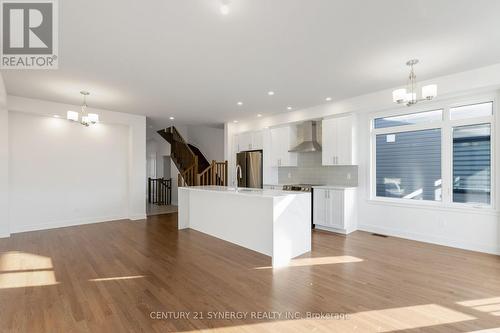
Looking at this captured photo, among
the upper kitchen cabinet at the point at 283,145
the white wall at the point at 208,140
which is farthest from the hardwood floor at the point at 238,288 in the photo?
the white wall at the point at 208,140

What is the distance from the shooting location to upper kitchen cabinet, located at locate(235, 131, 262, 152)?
7.67m

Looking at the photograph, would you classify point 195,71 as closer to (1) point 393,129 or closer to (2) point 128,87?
(2) point 128,87

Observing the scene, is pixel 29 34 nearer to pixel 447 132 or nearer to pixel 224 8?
pixel 224 8

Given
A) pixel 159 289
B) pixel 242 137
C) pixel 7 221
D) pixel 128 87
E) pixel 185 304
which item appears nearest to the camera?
pixel 185 304

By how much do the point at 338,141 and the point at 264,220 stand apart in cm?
296

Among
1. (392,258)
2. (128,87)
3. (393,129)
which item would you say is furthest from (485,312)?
(128,87)

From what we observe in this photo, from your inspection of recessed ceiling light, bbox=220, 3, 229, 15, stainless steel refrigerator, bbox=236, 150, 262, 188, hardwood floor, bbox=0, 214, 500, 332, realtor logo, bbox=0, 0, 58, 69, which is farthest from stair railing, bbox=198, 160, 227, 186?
recessed ceiling light, bbox=220, 3, 229, 15

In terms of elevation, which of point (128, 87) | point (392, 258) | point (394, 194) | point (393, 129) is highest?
point (128, 87)

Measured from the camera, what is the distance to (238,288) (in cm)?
283

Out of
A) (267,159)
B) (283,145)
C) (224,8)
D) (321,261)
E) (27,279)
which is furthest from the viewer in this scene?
(267,159)

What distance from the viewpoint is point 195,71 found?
3.93 meters

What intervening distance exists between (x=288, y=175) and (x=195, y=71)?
440 centimetres

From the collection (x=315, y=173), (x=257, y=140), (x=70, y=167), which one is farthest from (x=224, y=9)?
(x=70, y=167)

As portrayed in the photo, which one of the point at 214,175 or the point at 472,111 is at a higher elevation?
the point at 472,111
